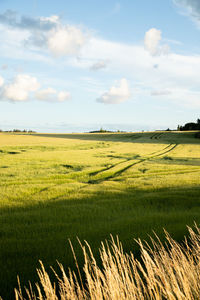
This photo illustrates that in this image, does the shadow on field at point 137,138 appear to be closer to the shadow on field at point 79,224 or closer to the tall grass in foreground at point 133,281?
the shadow on field at point 79,224

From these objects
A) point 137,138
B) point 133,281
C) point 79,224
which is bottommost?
point 79,224

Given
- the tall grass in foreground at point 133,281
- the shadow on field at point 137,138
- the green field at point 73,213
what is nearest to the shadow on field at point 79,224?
the green field at point 73,213

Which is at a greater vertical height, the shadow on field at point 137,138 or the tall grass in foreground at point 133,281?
the shadow on field at point 137,138

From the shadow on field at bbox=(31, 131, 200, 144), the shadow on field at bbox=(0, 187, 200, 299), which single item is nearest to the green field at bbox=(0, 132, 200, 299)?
the shadow on field at bbox=(0, 187, 200, 299)

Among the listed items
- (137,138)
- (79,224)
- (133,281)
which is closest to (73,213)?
(79,224)

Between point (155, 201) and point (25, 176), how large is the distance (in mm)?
7689

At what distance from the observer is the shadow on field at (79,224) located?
482 centimetres

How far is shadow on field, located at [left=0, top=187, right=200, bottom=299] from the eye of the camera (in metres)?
4.82

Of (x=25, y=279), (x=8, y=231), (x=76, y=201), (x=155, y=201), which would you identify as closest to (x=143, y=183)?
(x=155, y=201)

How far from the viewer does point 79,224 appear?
6.76m

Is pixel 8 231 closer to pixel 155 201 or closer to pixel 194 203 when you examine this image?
pixel 155 201

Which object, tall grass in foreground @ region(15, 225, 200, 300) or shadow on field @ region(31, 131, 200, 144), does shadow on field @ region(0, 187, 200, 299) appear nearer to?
tall grass in foreground @ region(15, 225, 200, 300)

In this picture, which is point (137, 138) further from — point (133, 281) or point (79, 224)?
point (133, 281)

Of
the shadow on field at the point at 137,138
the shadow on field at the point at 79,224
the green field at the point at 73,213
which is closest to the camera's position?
the shadow on field at the point at 79,224
